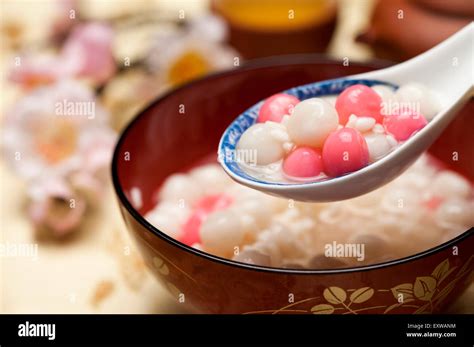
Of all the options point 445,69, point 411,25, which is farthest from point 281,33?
point 445,69

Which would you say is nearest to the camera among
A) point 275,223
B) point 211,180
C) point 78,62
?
point 275,223

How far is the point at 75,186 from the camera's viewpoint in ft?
3.93

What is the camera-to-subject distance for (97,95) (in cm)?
135

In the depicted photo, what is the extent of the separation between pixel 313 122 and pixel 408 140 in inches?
4.6

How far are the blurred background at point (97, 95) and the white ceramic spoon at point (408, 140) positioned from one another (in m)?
0.13

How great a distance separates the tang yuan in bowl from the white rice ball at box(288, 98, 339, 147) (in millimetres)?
143

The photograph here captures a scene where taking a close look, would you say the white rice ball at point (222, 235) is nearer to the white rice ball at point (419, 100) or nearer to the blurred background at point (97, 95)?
the blurred background at point (97, 95)

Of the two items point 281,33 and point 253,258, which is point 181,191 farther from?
point 281,33

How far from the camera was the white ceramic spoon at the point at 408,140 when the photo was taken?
0.84 metres

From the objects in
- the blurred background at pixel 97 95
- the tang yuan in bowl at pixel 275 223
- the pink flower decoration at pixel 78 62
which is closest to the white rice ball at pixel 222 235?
the tang yuan in bowl at pixel 275 223

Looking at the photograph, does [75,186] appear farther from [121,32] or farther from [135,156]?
[121,32]

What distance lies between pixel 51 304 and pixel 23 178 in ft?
0.85
